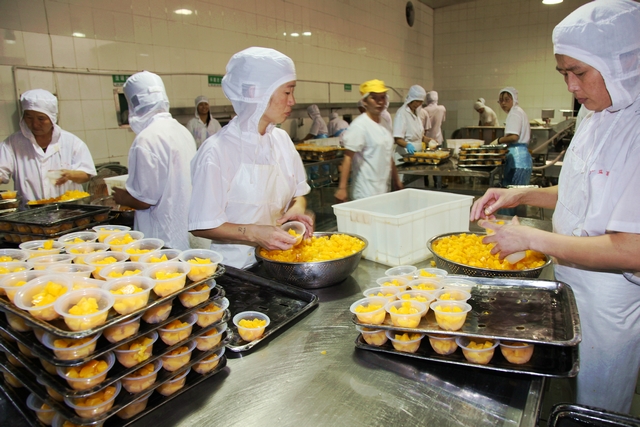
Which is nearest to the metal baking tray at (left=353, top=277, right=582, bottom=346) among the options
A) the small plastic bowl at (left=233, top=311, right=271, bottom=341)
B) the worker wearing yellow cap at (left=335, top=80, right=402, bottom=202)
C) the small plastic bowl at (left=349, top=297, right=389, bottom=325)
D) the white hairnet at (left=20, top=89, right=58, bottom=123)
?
the small plastic bowl at (left=349, top=297, right=389, bottom=325)

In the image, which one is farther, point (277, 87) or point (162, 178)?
point (162, 178)

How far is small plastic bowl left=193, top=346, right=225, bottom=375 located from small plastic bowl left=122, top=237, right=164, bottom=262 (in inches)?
14.8

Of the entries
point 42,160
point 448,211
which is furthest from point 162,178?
point 448,211

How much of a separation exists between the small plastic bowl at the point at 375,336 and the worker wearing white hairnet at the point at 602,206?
0.55m

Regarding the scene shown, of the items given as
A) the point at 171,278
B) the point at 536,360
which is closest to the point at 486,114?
the point at 536,360

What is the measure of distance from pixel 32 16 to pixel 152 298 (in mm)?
4166

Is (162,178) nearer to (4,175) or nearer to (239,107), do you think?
(239,107)

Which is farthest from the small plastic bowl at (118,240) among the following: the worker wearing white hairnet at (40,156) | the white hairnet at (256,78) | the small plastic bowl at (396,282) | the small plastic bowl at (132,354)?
the worker wearing white hairnet at (40,156)

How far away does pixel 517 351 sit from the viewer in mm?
1155

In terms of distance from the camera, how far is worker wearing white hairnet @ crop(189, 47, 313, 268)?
195cm

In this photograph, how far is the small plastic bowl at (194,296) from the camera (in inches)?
45.5

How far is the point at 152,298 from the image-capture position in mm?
Answer: 1075

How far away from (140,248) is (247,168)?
30.5 inches

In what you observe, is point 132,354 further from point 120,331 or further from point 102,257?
point 102,257
